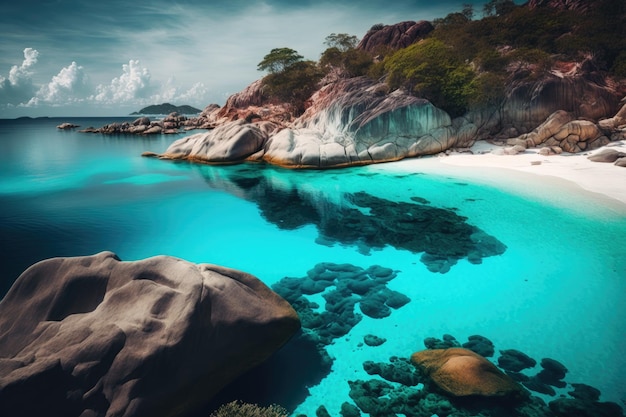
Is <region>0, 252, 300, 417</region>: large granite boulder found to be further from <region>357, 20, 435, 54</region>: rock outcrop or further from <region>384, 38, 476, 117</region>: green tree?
<region>357, 20, 435, 54</region>: rock outcrop

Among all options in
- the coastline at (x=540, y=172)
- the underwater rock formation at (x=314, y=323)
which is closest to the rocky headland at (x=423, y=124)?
the coastline at (x=540, y=172)

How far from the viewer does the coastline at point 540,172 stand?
15922mm

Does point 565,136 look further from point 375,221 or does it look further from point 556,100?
point 375,221

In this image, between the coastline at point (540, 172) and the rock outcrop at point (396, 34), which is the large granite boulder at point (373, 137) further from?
the rock outcrop at point (396, 34)

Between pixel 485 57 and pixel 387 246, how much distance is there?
2888 cm

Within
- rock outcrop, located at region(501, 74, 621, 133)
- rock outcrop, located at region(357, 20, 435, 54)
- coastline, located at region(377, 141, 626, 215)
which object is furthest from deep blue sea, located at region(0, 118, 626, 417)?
rock outcrop, located at region(357, 20, 435, 54)

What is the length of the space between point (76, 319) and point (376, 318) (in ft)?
21.0

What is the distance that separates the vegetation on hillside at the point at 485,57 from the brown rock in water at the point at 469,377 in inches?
1114

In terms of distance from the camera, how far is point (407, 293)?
31.3 ft

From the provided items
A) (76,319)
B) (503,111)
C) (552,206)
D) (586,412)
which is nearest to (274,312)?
(76,319)

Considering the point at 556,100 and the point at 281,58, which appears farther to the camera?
the point at 281,58

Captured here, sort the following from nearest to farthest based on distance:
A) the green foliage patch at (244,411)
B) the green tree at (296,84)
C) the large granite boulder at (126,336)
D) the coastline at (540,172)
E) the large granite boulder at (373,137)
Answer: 1. the large granite boulder at (126,336)
2. the green foliage patch at (244,411)
3. the coastline at (540,172)
4. the large granite boulder at (373,137)
5. the green tree at (296,84)

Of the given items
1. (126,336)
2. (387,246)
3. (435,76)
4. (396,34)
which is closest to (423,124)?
(435,76)

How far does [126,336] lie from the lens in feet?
17.1
